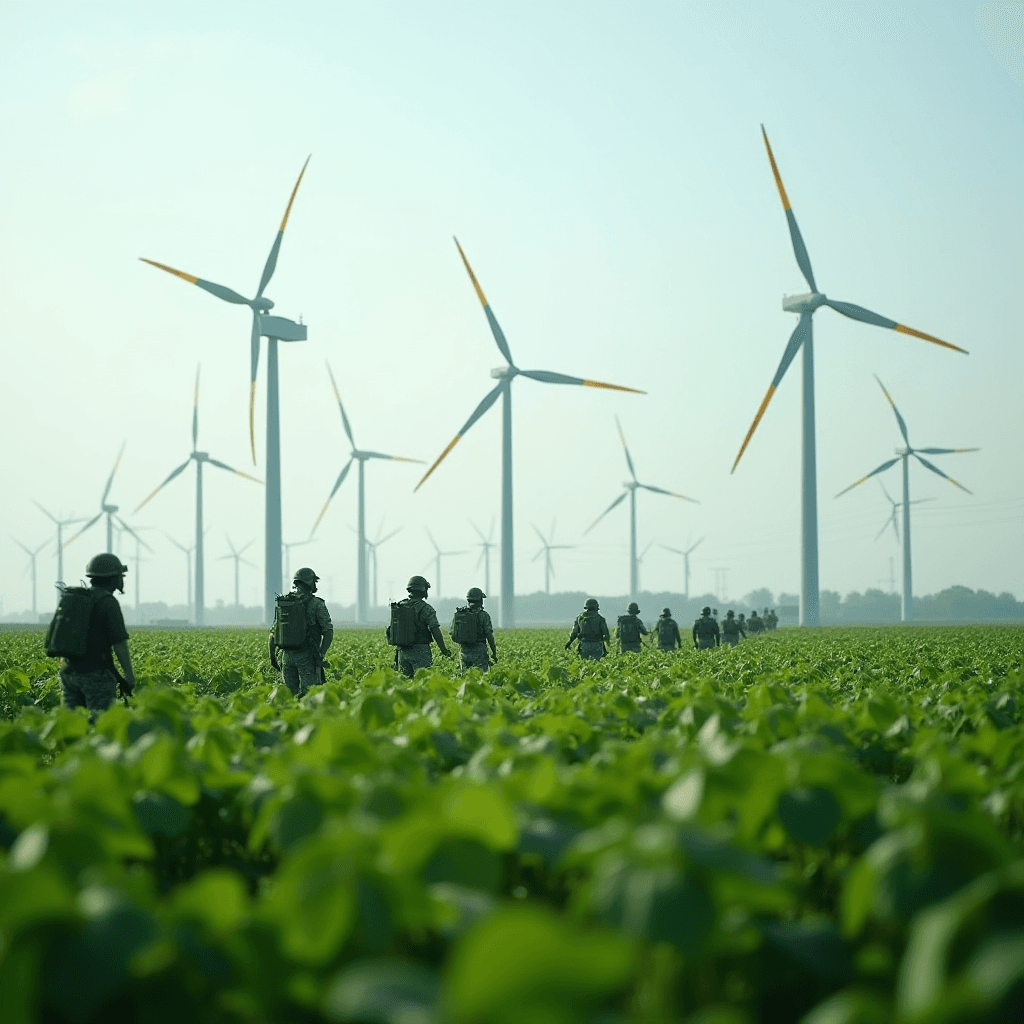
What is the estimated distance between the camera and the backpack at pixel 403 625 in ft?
57.0

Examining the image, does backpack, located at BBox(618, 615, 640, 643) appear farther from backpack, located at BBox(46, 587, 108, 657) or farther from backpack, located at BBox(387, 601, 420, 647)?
backpack, located at BBox(46, 587, 108, 657)

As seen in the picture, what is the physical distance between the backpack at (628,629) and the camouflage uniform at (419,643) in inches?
354

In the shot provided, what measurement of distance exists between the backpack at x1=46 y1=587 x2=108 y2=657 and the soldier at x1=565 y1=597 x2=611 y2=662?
13898mm

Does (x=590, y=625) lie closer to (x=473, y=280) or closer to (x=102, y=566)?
(x=102, y=566)

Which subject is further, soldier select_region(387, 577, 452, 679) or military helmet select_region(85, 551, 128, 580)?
soldier select_region(387, 577, 452, 679)

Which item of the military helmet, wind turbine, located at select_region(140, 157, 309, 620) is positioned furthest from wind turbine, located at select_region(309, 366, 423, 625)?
the military helmet

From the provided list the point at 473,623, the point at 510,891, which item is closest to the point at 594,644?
the point at 473,623

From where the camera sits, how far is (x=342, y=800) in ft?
10.3

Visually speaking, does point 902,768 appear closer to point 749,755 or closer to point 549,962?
point 749,755

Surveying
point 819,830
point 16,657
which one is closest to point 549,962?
point 819,830

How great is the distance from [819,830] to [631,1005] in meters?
0.87

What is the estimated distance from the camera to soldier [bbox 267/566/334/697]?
15.7m

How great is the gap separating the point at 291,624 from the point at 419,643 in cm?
310

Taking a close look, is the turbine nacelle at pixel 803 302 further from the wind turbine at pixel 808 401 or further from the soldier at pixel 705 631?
the soldier at pixel 705 631
